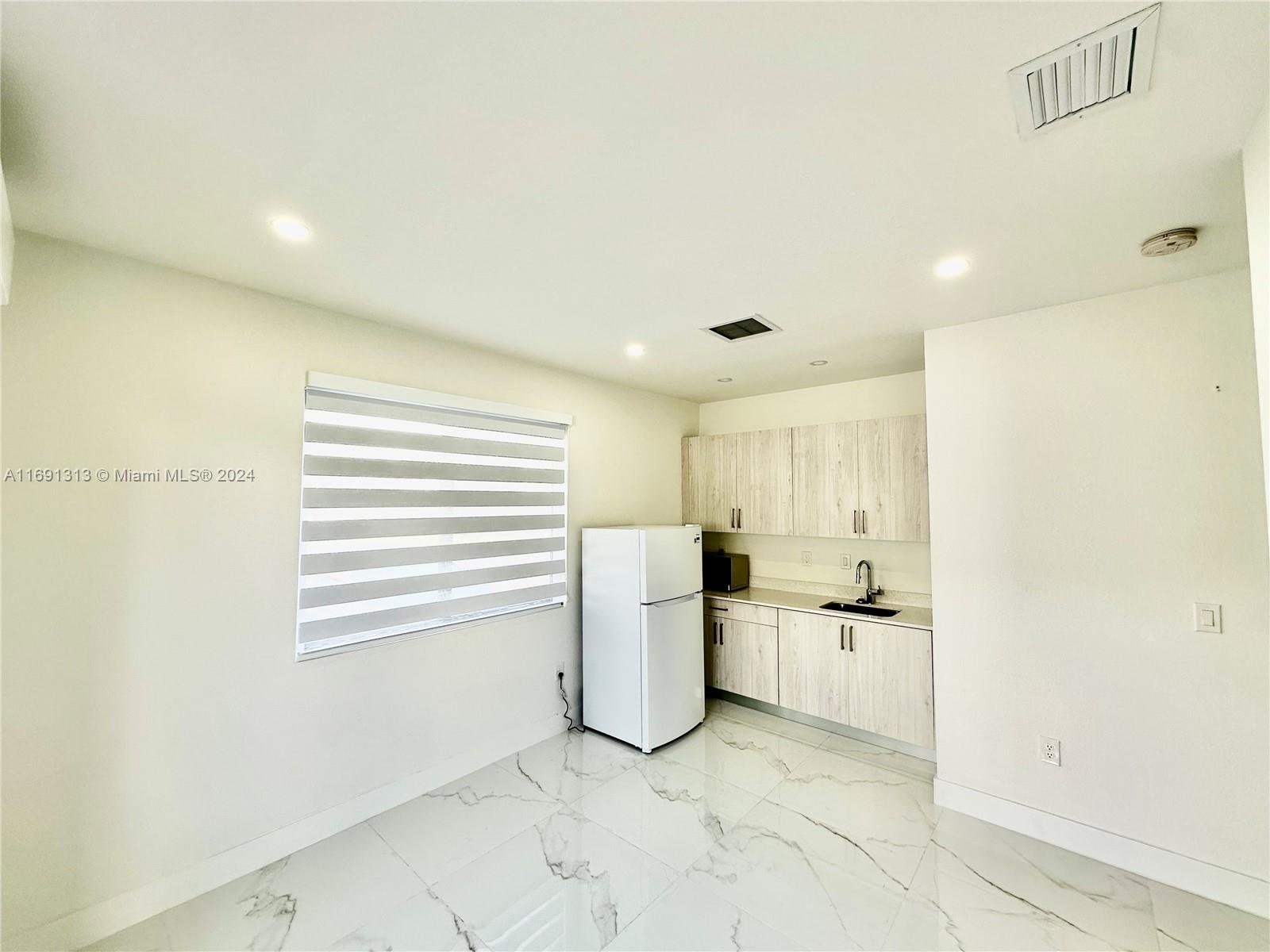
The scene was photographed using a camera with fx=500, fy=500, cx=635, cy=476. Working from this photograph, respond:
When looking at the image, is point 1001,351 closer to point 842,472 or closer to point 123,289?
Result: point 842,472

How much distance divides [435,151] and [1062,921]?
341 centimetres

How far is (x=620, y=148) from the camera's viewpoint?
134 cm

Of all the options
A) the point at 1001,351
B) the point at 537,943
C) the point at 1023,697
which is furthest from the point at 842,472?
the point at 537,943

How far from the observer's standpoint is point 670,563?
11.3 feet

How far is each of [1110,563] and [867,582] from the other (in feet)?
5.38

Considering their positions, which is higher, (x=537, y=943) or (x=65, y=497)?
(x=65, y=497)

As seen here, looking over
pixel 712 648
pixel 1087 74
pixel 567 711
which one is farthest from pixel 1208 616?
pixel 567 711

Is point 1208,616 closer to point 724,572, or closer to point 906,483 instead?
point 906,483

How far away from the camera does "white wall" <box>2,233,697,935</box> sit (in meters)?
1.76

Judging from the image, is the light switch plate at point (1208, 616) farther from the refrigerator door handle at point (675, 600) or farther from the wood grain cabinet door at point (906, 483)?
the refrigerator door handle at point (675, 600)

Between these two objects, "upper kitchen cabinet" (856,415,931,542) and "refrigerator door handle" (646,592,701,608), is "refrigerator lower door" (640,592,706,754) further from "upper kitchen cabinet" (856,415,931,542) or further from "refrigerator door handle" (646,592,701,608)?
"upper kitchen cabinet" (856,415,931,542)

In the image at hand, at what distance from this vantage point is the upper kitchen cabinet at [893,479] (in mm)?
3289

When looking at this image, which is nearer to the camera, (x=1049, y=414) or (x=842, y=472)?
(x=1049, y=414)

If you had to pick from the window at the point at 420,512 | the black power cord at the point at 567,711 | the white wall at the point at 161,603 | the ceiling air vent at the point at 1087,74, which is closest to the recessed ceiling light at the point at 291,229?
the white wall at the point at 161,603
